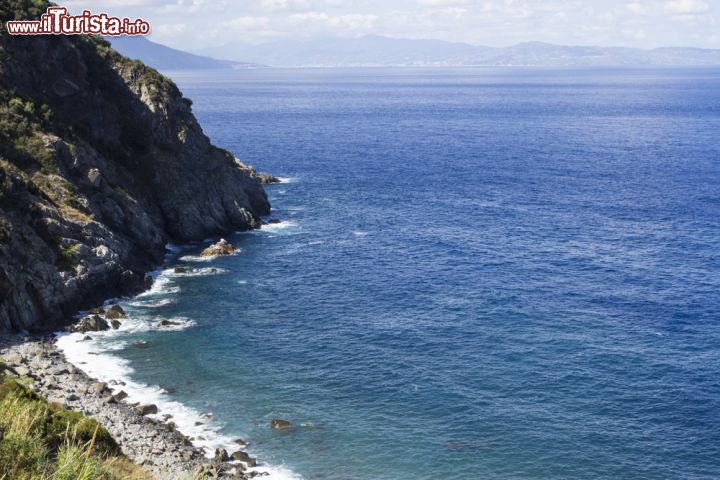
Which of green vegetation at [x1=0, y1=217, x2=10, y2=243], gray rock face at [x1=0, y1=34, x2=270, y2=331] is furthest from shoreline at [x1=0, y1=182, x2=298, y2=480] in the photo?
green vegetation at [x1=0, y1=217, x2=10, y2=243]

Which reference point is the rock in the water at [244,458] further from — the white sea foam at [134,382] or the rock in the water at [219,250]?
the rock in the water at [219,250]

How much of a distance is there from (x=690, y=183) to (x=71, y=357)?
129232mm

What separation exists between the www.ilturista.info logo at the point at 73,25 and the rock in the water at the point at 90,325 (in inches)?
1978

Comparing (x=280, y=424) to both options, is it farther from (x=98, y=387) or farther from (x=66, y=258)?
(x=66, y=258)

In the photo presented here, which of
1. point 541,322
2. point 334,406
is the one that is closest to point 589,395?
point 541,322

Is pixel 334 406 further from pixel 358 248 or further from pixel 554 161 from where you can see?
pixel 554 161

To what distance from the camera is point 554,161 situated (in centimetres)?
18300

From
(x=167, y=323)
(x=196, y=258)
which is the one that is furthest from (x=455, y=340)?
(x=196, y=258)

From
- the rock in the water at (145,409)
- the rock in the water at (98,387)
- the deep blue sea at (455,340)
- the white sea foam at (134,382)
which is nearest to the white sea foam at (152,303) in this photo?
the deep blue sea at (455,340)

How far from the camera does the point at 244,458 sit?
57.2 meters

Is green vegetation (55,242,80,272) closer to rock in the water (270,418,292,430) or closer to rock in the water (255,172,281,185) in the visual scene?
rock in the water (270,418,292,430)

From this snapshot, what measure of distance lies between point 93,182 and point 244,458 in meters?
59.3

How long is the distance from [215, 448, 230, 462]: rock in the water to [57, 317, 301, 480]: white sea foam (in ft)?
3.01

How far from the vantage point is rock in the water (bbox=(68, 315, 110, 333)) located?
80125 mm
